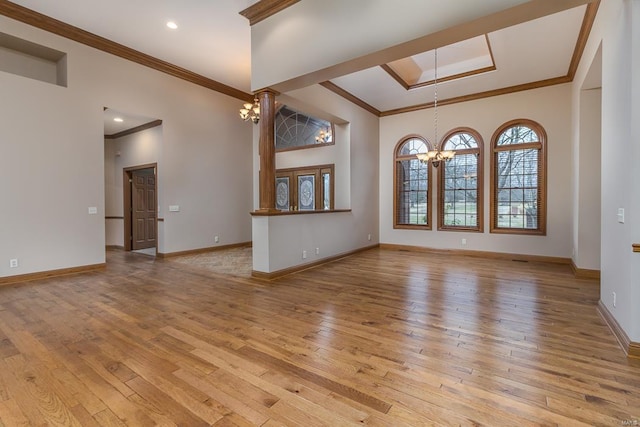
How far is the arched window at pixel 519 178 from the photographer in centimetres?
605

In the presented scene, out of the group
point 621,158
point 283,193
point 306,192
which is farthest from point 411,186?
point 621,158

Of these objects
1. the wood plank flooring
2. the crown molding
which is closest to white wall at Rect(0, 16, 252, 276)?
the wood plank flooring

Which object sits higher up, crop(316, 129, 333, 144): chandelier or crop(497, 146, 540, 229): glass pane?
crop(316, 129, 333, 144): chandelier

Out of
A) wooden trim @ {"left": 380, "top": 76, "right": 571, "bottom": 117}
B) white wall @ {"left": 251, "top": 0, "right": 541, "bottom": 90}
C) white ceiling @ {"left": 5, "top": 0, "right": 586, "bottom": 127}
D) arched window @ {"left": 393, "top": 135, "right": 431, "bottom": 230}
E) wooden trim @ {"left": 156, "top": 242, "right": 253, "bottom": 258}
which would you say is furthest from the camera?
arched window @ {"left": 393, "top": 135, "right": 431, "bottom": 230}

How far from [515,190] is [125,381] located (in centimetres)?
716

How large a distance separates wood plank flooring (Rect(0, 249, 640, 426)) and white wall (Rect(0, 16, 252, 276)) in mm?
971

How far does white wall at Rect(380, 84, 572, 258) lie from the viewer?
19.1ft

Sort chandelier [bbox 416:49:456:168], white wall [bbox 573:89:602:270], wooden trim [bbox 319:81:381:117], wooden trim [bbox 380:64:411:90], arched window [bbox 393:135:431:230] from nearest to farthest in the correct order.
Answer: white wall [bbox 573:89:602:270]
wooden trim [bbox 380:64:411:90]
chandelier [bbox 416:49:456:168]
wooden trim [bbox 319:81:381:117]
arched window [bbox 393:135:431:230]

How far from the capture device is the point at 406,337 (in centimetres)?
264

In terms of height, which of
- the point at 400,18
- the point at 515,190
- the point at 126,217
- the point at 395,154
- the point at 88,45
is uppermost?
the point at 88,45

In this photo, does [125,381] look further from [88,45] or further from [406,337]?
[88,45]

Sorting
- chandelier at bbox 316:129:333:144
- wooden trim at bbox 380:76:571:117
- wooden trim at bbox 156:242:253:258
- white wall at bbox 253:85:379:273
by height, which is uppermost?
wooden trim at bbox 380:76:571:117

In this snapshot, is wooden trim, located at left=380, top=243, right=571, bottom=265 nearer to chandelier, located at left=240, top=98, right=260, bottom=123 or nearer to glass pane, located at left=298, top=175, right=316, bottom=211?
glass pane, located at left=298, top=175, right=316, bottom=211

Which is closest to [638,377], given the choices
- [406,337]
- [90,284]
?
[406,337]
